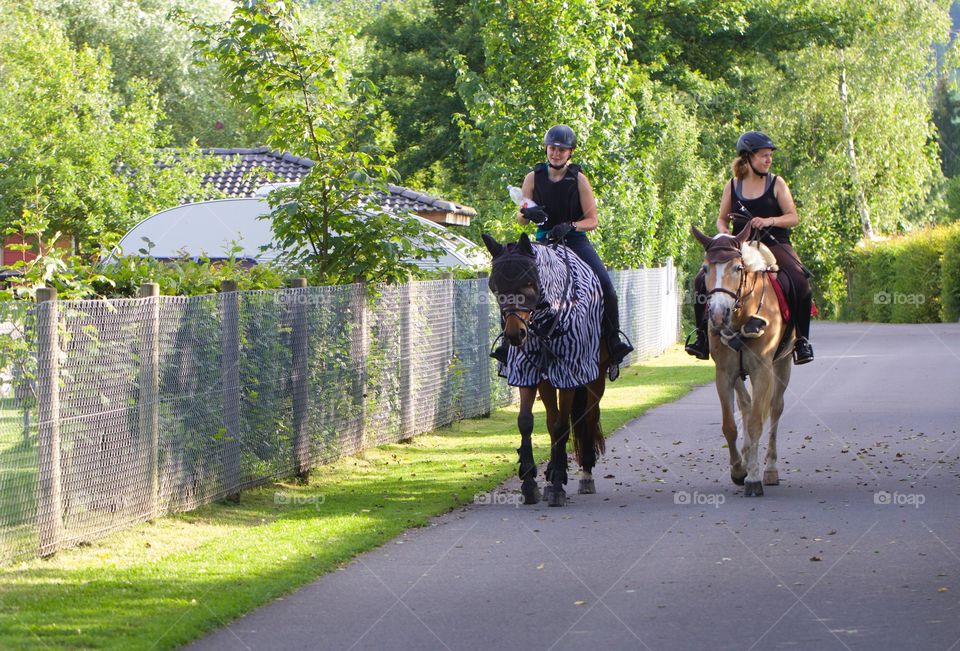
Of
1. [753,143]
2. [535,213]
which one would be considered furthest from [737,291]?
[535,213]

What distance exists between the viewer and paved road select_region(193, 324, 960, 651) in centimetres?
646

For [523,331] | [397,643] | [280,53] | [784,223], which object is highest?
[280,53]

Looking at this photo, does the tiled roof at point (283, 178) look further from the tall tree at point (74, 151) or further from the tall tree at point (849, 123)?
the tall tree at point (849, 123)

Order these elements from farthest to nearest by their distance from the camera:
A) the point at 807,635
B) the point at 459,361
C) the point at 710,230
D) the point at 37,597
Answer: the point at 710,230
the point at 459,361
the point at 37,597
the point at 807,635

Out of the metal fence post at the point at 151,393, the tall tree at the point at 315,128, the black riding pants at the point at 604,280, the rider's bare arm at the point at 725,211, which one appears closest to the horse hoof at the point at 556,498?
the black riding pants at the point at 604,280

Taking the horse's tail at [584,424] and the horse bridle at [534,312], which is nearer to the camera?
the horse bridle at [534,312]

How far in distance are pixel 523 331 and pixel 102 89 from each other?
2686cm

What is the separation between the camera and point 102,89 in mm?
33594

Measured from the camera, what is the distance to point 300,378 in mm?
11867

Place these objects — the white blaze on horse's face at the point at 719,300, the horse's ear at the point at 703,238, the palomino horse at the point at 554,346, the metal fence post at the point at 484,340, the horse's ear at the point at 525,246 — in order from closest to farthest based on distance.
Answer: the horse's ear at the point at 525,246 < the palomino horse at the point at 554,346 < the white blaze on horse's face at the point at 719,300 < the horse's ear at the point at 703,238 < the metal fence post at the point at 484,340

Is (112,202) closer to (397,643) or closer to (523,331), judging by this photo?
(523,331)

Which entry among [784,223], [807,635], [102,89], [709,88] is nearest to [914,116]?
[709,88]

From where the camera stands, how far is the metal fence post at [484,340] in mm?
17750

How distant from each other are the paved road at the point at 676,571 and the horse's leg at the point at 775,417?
0.28m
